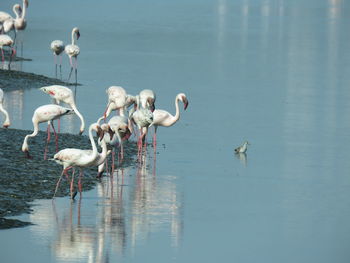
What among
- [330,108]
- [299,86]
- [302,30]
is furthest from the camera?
[302,30]

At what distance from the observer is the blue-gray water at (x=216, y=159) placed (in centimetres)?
Result: 1005

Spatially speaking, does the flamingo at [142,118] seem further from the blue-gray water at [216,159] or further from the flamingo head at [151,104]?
the flamingo head at [151,104]

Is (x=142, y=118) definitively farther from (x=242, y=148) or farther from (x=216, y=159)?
(x=242, y=148)

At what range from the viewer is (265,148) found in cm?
1591

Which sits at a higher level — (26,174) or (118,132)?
(118,132)

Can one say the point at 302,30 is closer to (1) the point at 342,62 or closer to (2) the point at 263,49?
(2) the point at 263,49

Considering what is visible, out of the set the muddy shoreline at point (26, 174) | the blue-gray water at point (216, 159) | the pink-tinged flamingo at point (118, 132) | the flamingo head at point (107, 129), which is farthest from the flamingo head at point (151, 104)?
the flamingo head at point (107, 129)

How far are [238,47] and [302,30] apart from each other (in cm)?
911

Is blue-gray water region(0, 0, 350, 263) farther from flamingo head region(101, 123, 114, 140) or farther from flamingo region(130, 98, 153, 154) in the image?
flamingo head region(101, 123, 114, 140)

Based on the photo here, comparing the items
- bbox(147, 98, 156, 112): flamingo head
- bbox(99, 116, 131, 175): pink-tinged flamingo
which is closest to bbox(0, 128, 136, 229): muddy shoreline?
bbox(99, 116, 131, 175): pink-tinged flamingo

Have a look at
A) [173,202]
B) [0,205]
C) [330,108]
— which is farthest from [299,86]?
[0,205]

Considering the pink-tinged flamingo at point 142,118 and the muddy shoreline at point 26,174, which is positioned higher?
the pink-tinged flamingo at point 142,118

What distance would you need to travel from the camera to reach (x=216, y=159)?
14.9 meters

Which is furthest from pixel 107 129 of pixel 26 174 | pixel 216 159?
pixel 216 159
